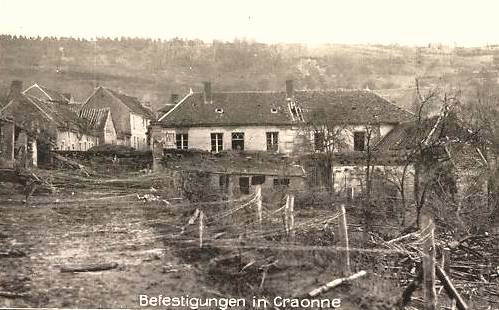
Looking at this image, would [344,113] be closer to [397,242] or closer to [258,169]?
[258,169]

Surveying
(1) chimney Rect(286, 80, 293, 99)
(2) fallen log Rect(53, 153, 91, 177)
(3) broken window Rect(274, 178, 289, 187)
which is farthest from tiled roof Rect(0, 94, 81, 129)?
(1) chimney Rect(286, 80, 293, 99)

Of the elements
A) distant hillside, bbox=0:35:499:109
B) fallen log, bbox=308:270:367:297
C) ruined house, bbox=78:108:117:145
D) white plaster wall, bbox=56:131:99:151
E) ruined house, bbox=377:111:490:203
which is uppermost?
distant hillside, bbox=0:35:499:109

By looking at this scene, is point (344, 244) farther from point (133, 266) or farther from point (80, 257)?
point (80, 257)

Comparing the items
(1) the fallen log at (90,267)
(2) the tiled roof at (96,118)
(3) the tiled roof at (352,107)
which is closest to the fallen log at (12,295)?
(1) the fallen log at (90,267)

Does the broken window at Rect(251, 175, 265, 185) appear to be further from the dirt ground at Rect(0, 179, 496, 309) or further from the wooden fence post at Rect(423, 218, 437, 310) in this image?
the wooden fence post at Rect(423, 218, 437, 310)

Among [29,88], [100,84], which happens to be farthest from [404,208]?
[29,88]

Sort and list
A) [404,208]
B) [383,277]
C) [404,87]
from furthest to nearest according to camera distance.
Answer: [404,87] → [404,208] → [383,277]
